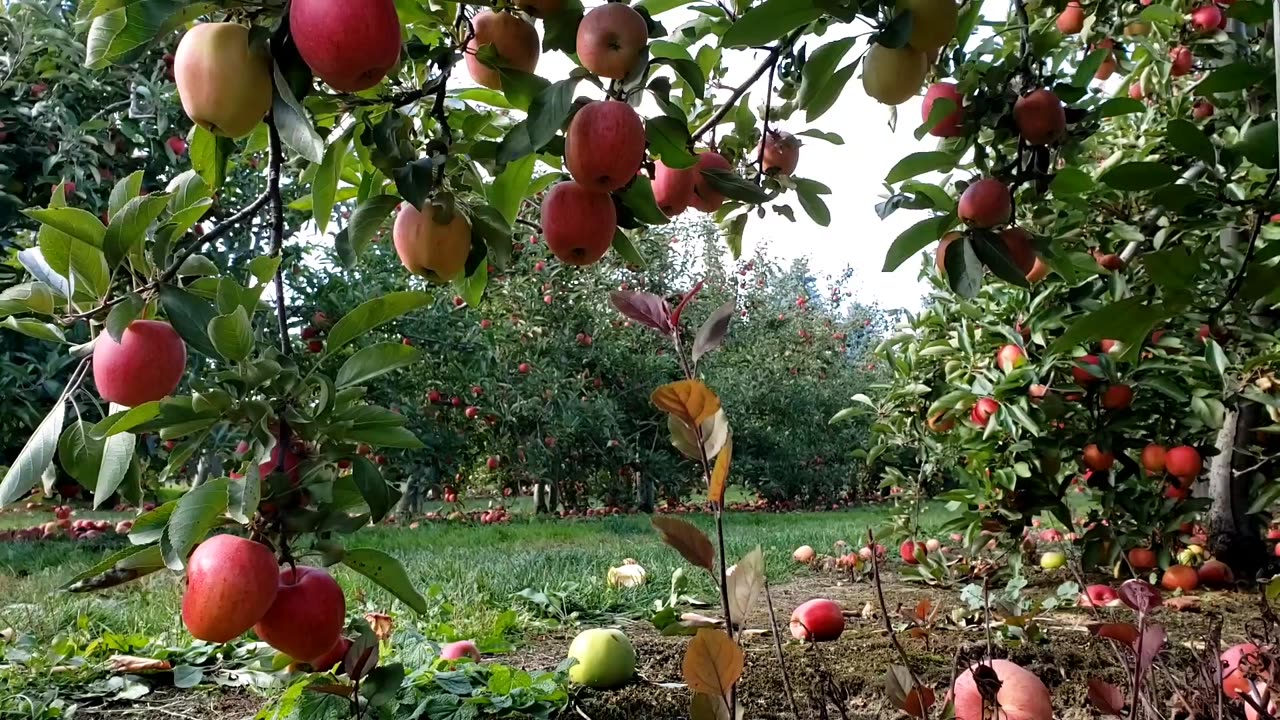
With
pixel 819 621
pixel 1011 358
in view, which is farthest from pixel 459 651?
pixel 1011 358

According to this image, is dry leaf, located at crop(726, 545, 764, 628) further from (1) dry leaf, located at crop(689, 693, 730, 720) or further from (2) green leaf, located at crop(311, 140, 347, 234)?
(2) green leaf, located at crop(311, 140, 347, 234)

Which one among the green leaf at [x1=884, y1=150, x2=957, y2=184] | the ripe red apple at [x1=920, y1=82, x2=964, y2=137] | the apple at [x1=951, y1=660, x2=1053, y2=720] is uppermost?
the ripe red apple at [x1=920, y1=82, x2=964, y2=137]

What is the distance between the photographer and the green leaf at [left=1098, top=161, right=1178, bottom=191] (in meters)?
1.01

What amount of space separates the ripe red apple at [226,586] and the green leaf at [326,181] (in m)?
0.49

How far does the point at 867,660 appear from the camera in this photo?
1784 mm

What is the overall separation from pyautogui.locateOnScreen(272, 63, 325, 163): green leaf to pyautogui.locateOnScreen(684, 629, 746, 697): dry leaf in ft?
1.55

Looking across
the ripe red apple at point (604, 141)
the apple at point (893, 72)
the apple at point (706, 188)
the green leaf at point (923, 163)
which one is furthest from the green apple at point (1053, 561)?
the ripe red apple at point (604, 141)

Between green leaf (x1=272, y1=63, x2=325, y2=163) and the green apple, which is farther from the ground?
green leaf (x1=272, y1=63, x2=325, y2=163)

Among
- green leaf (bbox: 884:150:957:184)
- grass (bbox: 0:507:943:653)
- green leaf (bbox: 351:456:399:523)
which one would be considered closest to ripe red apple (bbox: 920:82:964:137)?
green leaf (bbox: 884:150:957:184)

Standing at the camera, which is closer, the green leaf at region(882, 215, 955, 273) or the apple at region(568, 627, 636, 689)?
the green leaf at region(882, 215, 955, 273)

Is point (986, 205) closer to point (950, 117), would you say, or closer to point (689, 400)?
point (950, 117)

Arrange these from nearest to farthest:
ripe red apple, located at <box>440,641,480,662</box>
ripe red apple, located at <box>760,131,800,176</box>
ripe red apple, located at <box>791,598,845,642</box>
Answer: ripe red apple, located at <box>760,131,800,176</box>
ripe red apple, located at <box>440,641,480,662</box>
ripe red apple, located at <box>791,598,845,642</box>

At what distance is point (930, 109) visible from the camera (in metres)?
1.21

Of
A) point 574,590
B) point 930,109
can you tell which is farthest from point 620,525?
point 930,109
